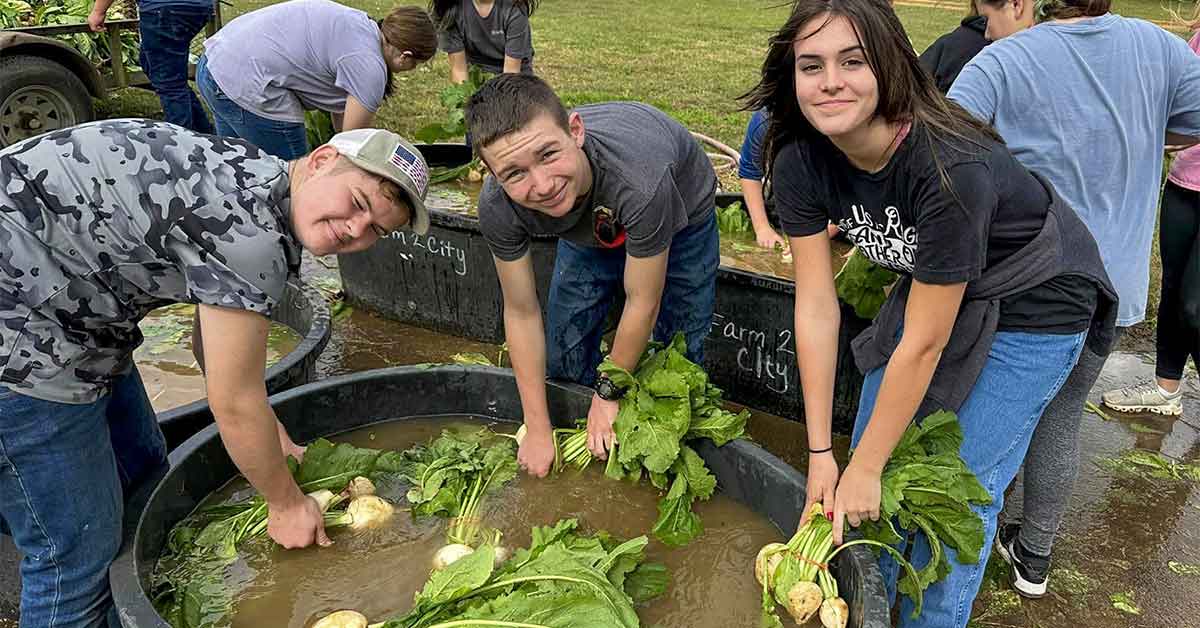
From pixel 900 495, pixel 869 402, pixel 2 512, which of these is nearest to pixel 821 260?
pixel 869 402

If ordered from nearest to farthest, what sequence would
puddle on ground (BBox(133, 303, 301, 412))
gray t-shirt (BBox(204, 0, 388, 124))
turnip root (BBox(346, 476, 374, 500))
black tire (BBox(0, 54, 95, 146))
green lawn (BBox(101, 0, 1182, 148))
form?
turnip root (BBox(346, 476, 374, 500)), puddle on ground (BBox(133, 303, 301, 412)), gray t-shirt (BBox(204, 0, 388, 124)), black tire (BBox(0, 54, 95, 146)), green lawn (BBox(101, 0, 1182, 148))

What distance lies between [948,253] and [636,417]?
1.21m

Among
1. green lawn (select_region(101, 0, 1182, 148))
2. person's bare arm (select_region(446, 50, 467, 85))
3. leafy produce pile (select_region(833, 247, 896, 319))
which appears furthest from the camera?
green lawn (select_region(101, 0, 1182, 148))

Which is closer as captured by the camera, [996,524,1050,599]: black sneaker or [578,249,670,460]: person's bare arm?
[578,249,670,460]: person's bare arm

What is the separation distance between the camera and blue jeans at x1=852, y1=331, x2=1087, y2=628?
2258mm

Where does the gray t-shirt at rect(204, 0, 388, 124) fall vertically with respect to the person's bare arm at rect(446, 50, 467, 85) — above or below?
above

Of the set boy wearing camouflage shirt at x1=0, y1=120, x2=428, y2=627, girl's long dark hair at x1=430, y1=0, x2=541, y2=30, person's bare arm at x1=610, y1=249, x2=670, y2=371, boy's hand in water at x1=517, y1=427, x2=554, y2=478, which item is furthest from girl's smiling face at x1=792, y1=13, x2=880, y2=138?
girl's long dark hair at x1=430, y1=0, x2=541, y2=30

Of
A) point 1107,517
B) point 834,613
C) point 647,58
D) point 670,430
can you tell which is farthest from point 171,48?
point 647,58

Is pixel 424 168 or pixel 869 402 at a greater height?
pixel 424 168

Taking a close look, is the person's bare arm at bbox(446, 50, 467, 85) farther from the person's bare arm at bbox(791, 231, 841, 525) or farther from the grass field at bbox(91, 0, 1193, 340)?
the person's bare arm at bbox(791, 231, 841, 525)

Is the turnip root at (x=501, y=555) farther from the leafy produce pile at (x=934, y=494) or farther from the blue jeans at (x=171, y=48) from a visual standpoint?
the blue jeans at (x=171, y=48)

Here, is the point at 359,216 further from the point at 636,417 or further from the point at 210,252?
the point at 636,417

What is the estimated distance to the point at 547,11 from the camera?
722 inches

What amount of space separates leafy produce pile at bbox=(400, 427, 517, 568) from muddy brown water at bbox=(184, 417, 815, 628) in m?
0.05
